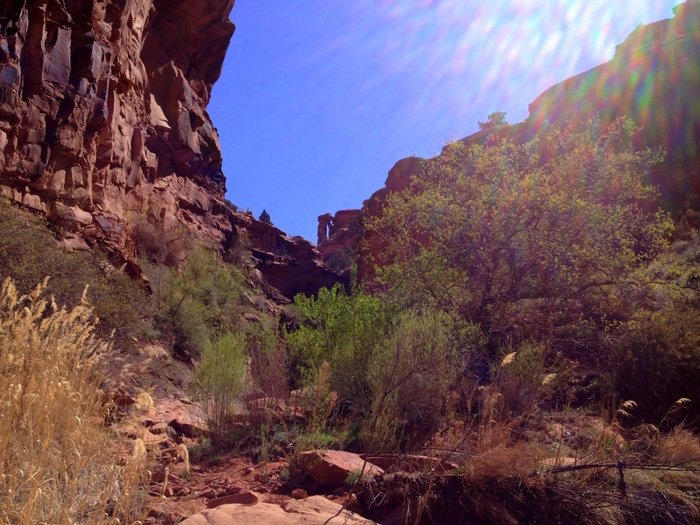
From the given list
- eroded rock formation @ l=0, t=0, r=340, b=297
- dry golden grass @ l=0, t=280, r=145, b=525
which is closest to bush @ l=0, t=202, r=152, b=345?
eroded rock formation @ l=0, t=0, r=340, b=297

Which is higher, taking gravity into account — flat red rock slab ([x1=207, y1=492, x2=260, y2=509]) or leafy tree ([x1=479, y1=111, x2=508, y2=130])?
leafy tree ([x1=479, y1=111, x2=508, y2=130])

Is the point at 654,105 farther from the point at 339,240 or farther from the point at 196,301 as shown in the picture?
the point at 339,240

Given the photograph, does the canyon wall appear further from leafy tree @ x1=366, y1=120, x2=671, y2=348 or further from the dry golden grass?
the dry golden grass

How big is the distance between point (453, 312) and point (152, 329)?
8928 mm

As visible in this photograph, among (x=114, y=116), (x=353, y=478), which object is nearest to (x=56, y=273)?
(x=353, y=478)

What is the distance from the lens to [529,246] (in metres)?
9.53

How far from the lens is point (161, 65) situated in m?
24.2

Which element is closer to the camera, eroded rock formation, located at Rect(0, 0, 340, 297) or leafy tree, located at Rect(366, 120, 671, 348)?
leafy tree, located at Rect(366, 120, 671, 348)

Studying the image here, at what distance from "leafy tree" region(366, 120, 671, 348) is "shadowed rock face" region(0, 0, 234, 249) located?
10.4 m

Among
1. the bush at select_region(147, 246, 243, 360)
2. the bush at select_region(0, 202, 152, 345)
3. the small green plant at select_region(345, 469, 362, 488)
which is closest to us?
the small green plant at select_region(345, 469, 362, 488)

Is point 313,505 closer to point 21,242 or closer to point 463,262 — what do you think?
point 463,262

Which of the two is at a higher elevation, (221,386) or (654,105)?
(654,105)

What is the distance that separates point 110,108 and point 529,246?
50.9ft

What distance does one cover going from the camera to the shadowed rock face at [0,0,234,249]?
43.2 feet
